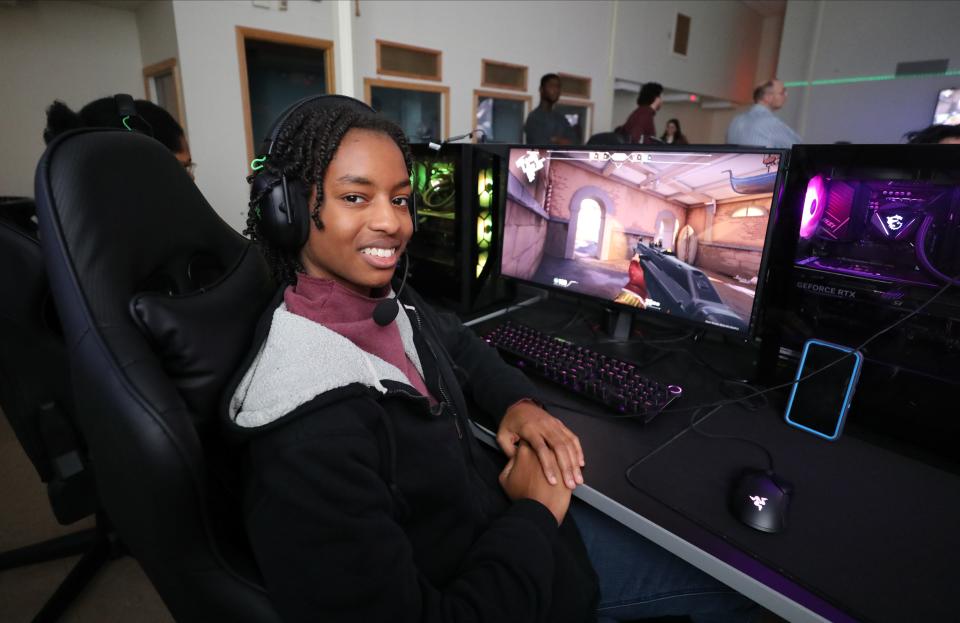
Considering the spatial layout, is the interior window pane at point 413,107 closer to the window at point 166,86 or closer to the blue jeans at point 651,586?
the window at point 166,86

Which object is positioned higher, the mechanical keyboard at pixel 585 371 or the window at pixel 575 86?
the window at pixel 575 86

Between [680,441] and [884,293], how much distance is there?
43 centimetres

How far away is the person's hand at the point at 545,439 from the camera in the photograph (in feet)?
2.57

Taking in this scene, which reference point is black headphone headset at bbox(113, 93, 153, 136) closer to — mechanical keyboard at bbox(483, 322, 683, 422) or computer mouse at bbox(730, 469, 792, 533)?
mechanical keyboard at bbox(483, 322, 683, 422)

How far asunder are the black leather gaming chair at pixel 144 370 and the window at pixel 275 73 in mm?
3024

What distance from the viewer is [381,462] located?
0.60 m

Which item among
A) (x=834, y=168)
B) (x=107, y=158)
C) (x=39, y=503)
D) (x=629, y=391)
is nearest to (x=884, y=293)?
(x=834, y=168)

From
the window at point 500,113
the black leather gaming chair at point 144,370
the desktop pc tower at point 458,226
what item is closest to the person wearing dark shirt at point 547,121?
the window at point 500,113

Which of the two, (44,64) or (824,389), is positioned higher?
(44,64)

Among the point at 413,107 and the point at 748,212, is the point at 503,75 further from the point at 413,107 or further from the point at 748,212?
the point at 748,212

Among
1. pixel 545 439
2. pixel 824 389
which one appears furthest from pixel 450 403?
pixel 824 389

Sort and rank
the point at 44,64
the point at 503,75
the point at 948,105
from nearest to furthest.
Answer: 1. the point at 44,64
2. the point at 503,75
3. the point at 948,105

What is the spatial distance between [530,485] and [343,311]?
0.40 meters

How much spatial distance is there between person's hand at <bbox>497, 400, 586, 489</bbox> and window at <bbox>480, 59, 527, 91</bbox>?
14.0ft
